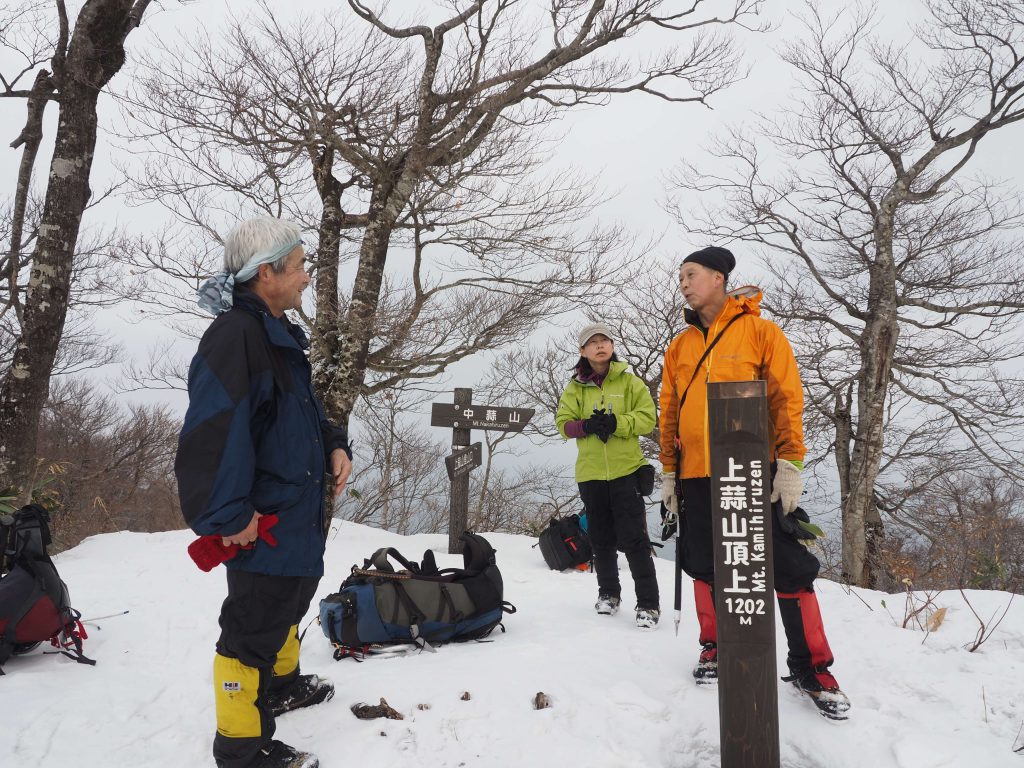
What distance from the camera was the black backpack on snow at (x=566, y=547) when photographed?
5.61 meters

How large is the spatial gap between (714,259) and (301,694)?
269 centimetres

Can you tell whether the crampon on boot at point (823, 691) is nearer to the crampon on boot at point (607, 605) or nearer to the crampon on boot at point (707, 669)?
the crampon on boot at point (707, 669)

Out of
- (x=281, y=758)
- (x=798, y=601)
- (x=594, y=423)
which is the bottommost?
(x=281, y=758)

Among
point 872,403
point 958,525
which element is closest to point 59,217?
point 872,403

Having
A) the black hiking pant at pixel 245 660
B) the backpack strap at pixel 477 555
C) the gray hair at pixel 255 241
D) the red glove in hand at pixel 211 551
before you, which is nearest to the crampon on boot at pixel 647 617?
the backpack strap at pixel 477 555

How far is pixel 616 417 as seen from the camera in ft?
12.5

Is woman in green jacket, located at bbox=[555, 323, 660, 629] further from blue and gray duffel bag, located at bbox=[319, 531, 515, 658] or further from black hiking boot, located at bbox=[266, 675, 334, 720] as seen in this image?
black hiking boot, located at bbox=[266, 675, 334, 720]

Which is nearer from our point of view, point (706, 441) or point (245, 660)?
point (245, 660)

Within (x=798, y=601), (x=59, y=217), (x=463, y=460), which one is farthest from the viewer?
(x=463, y=460)

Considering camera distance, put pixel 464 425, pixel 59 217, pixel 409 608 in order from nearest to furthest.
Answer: pixel 409 608, pixel 59 217, pixel 464 425

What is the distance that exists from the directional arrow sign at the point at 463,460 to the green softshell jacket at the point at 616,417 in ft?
7.69

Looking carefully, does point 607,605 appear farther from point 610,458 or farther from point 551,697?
point 551,697

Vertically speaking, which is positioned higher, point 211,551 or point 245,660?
point 211,551

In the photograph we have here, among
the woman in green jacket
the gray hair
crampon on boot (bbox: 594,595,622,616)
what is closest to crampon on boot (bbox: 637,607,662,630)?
the woman in green jacket
